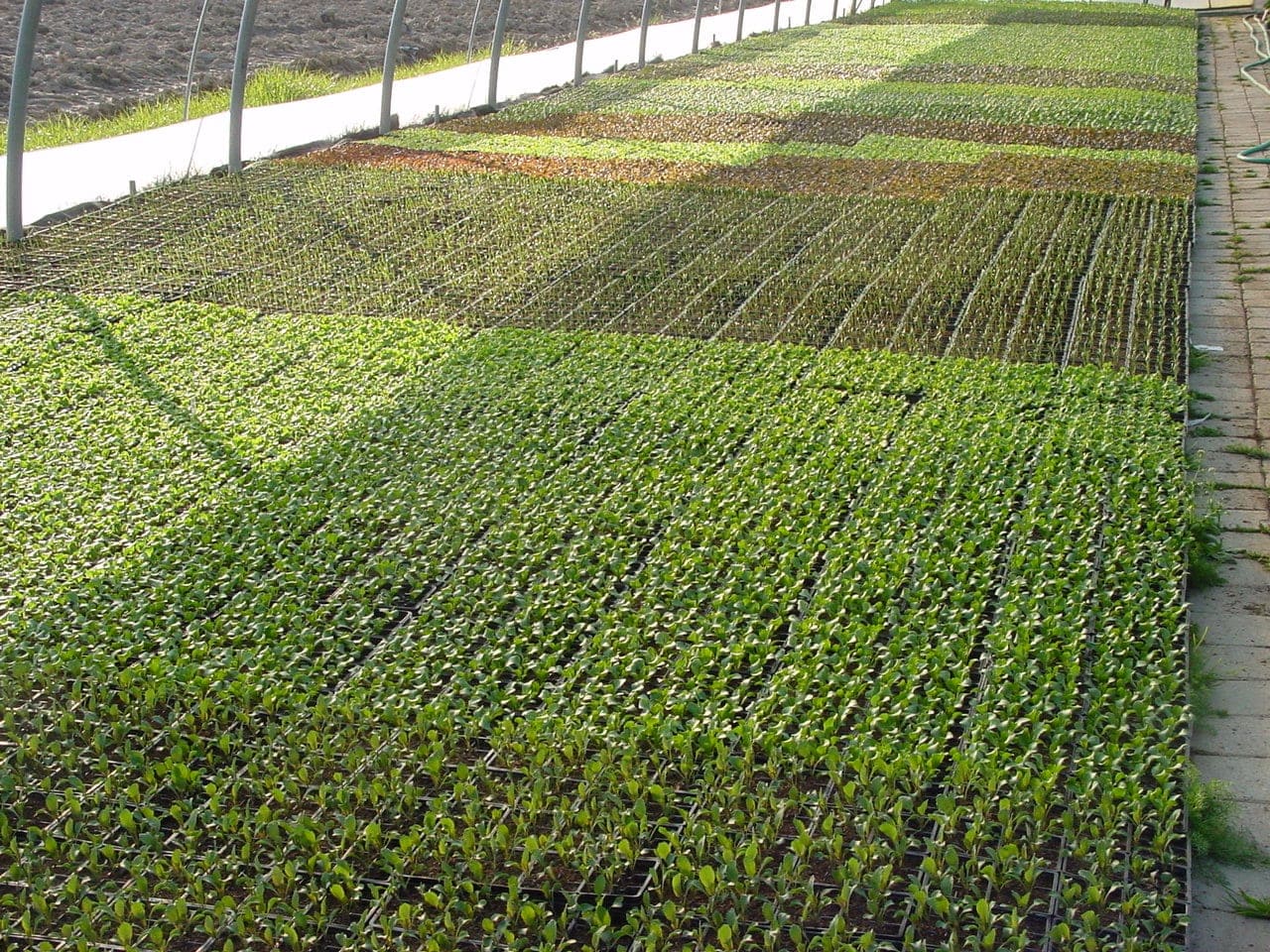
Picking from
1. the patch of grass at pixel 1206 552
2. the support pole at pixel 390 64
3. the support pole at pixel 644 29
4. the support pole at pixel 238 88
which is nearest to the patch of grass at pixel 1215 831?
the patch of grass at pixel 1206 552

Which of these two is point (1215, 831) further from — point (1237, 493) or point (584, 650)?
point (1237, 493)

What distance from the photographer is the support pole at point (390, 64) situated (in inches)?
585

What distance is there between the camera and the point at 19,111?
10.0 m

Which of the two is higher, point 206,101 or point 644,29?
point 644,29

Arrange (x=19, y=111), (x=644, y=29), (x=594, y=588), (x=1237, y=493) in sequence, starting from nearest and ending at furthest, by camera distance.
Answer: (x=594, y=588)
(x=1237, y=493)
(x=19, y=111)
(x=644, y=29)

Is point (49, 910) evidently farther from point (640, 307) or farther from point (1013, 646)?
point (640, 307)

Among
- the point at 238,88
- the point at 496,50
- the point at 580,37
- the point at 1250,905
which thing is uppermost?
the point at 580,37

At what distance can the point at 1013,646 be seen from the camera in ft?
15.4

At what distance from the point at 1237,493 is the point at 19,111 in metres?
8.38

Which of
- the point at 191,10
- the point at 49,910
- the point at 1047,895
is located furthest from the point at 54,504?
the point at 191,10

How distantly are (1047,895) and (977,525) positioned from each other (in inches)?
85.1

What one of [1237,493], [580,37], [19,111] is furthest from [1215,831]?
[580,37]

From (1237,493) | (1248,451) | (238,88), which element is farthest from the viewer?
(238,88)

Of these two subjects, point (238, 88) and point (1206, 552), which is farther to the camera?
point (238, 88)
